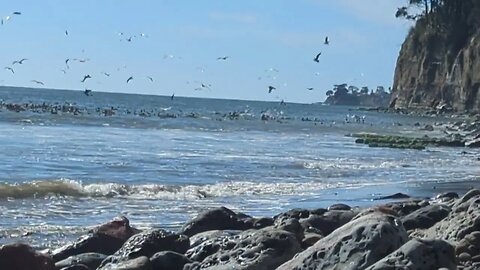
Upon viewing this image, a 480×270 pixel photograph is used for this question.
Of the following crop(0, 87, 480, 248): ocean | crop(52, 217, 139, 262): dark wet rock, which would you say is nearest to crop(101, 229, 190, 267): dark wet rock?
crop(52, 217, 139, 262): dark wet rock

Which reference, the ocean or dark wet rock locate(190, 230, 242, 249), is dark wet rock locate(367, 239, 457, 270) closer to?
dark wet rock locate(190, 230, 242, 249)

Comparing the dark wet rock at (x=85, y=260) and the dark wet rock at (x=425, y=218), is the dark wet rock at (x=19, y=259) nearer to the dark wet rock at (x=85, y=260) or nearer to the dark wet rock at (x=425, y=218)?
the dark wet rock at (x=85, y=260)

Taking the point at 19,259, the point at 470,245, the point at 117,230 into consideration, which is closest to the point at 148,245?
the point at 19,259

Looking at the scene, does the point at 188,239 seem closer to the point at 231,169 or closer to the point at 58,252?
the point at 58,252

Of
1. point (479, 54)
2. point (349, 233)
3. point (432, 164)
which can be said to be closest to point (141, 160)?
point (432, 164)

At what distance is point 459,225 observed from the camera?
414 inches

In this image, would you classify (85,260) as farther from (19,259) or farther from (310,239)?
(310,239)

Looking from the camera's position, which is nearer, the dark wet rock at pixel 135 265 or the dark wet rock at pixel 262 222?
the dark wet rock at pixel 135 265

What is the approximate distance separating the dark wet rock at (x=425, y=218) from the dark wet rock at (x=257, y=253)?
3.48 meters

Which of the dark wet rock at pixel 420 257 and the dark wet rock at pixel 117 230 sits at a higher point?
the dark wet rock at pixel 420 257

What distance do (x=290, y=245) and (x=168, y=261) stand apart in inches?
53.0

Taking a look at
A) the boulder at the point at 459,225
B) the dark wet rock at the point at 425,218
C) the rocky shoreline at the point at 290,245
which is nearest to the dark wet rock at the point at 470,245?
the rocky shoreline at the point at 290,245

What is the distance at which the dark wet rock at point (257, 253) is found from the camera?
30.1ft

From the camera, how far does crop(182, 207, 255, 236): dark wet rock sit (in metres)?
13.3
